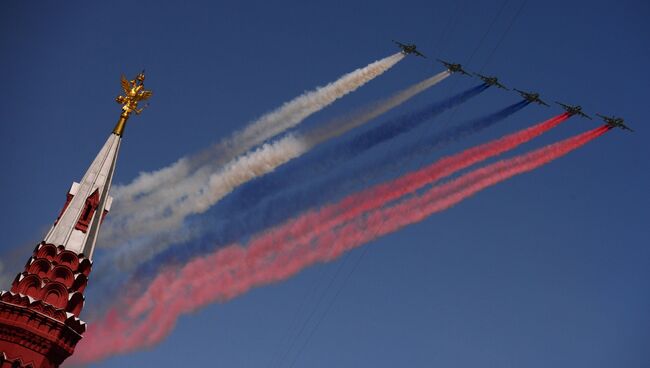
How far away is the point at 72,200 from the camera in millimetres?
49875

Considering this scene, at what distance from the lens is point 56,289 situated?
150 ft

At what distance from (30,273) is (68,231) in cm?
368

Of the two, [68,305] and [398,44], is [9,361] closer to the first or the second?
[68,305]

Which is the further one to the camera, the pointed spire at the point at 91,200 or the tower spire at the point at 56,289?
the pointed spire at the point at 91,200

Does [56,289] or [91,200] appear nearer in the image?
[56,289]

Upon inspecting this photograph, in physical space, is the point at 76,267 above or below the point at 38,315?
above

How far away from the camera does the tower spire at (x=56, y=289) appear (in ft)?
143

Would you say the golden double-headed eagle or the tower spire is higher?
the golden double-headed eagle

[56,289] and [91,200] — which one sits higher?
[91,200]

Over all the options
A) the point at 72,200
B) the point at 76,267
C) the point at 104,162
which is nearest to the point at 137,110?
the point at 104,162

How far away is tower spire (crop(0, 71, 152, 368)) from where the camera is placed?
4372 centimetres

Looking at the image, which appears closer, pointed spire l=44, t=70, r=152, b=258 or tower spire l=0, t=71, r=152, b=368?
tower spire l=0, t=71, r=152, b=368

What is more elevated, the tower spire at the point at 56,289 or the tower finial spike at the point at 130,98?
the tower finial spike at the point at 130,98

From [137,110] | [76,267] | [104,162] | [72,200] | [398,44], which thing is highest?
[398,44]
